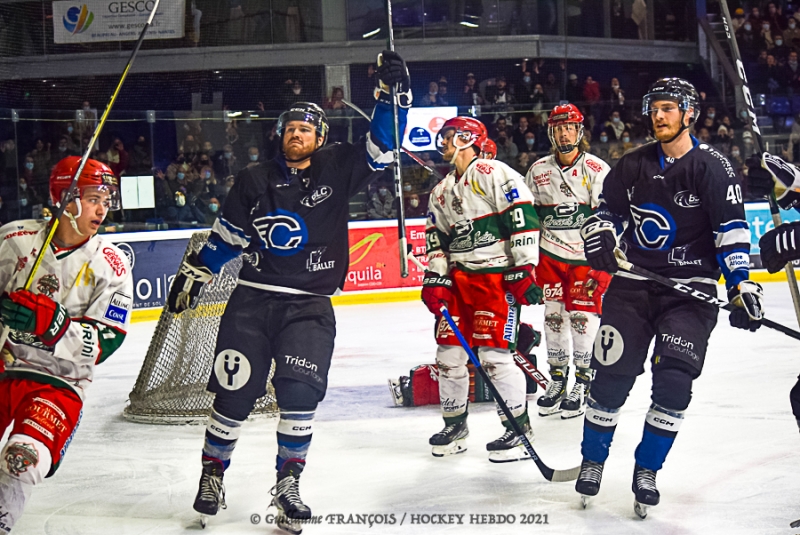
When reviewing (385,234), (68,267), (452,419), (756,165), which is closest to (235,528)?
(68,267)

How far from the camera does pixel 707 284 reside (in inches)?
134

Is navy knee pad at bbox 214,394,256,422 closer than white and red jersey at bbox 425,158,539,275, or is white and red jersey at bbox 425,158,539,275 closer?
navy knee pad at bbox 214,394,256,422

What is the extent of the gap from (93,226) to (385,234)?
6.89 meters

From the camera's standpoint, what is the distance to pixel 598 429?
138 inches

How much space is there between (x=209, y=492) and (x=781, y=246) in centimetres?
205

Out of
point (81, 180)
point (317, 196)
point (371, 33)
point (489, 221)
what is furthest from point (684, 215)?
point (371, 33)

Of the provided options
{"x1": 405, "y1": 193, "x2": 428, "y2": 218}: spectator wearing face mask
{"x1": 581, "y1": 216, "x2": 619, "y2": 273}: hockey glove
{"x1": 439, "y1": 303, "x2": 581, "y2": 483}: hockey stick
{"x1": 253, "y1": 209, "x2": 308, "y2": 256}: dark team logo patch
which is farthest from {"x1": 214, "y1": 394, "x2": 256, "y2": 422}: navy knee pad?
{"x1": 405, "y1": 193, "x2": 428, "y2": 218}: spectator wearing face mask

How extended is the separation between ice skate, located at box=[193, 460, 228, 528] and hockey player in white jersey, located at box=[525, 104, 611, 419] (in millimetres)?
2204

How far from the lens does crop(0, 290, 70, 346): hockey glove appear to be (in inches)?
109

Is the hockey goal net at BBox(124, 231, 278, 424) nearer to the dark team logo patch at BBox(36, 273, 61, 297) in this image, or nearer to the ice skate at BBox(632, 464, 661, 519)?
the dark team logo patch at BBox(36, 273, 61, 297)

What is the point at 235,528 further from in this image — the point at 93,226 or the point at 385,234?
the point at 385,234

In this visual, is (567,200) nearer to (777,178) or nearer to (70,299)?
(777,178)

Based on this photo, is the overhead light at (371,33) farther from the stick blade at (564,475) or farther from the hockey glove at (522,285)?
the stick blade at (564,475)

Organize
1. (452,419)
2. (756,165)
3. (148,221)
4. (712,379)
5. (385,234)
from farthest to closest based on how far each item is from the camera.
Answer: (385,234) < (148,221) < (712,379) < (452,419) < (756,165)
